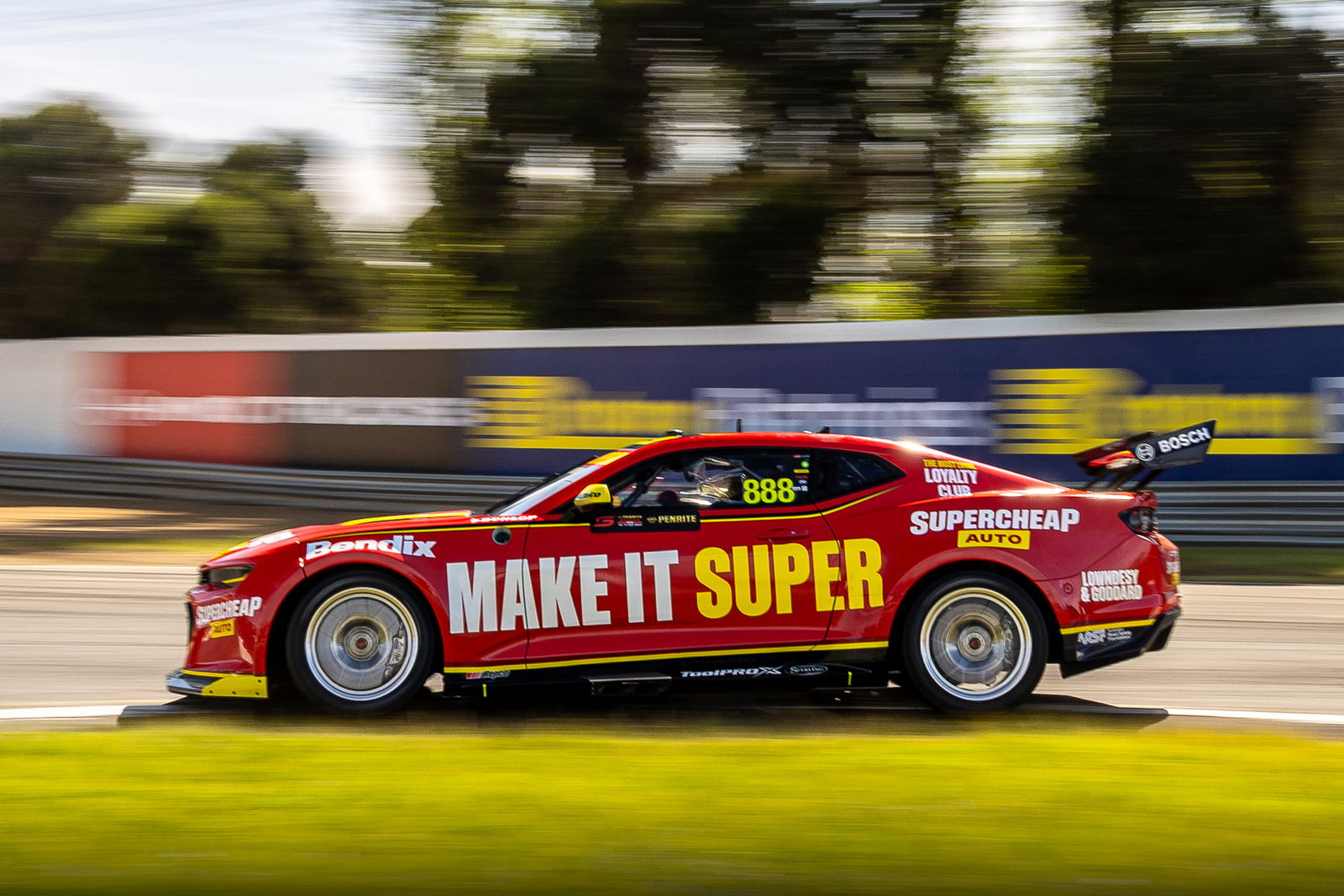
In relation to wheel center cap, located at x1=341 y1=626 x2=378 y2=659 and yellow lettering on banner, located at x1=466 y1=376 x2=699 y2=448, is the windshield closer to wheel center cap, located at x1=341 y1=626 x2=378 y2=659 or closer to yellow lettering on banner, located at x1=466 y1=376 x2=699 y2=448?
wheel center cap, located at x1=341 y1=626 x2=378 y2=659

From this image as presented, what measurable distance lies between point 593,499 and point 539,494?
395mm

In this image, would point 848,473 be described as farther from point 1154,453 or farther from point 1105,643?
point 1154,453

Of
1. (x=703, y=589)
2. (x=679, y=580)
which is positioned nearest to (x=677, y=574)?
(x=679, y=580)

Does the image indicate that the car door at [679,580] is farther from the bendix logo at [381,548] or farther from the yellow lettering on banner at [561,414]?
the yellow lettering on banner at [561,414]

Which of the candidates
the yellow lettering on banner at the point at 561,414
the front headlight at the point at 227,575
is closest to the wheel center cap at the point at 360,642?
the front headlight at the point at 227,575

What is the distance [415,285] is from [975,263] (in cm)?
1043

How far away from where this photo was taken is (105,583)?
10.6m

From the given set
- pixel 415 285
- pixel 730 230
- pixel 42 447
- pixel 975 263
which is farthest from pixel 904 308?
pixel 42 447

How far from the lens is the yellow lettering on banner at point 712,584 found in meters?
6.00

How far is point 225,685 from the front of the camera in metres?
5.98

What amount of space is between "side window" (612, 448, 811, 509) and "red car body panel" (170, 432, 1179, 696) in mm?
42

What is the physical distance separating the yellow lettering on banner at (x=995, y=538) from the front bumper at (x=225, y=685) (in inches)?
132

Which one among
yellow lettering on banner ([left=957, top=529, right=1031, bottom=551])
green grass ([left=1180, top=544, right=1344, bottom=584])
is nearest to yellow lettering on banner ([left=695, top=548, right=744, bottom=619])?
yellow lettering on banner ([left=957, top=529, right=1031, bottom=551])

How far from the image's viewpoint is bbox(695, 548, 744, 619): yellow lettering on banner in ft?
19.7
